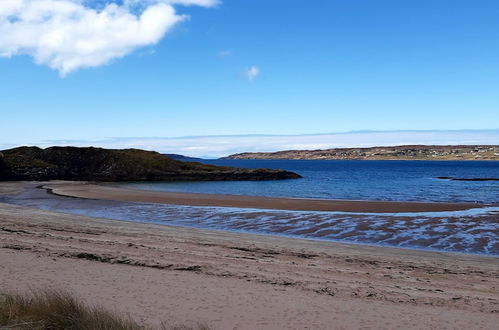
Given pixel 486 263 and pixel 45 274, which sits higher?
pixel 45 274

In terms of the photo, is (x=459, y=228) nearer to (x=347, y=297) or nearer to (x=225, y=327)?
(x=347, y=297)

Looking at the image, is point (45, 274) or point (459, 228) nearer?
point (45, 274)

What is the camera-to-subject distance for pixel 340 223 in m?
20.7

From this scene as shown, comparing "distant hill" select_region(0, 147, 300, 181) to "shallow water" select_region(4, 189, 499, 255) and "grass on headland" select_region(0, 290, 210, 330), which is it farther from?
"grass on headland" select_region(0, 290, 210, 330)

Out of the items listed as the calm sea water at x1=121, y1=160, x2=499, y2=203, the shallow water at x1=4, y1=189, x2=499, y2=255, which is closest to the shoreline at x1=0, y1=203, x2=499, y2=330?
the shallow water at x1=4, y1=189, x2=499, y2=255

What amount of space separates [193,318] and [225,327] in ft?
1.97

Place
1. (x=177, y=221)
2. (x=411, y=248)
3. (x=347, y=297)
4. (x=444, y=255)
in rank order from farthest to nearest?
(x=177, y=221) → (x=411, y=248) → (x=444, y=255) → (x=347, y=297)

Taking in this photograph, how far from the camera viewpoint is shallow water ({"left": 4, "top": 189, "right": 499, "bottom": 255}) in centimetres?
1658

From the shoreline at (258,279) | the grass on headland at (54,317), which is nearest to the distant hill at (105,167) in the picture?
the shoreline at (258,279)

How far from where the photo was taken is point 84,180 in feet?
194

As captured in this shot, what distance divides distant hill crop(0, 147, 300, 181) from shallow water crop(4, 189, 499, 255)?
31.0 meters

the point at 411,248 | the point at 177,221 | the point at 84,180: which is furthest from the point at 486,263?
the point at 84,180

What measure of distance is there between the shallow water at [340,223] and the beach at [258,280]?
2270 millimetres

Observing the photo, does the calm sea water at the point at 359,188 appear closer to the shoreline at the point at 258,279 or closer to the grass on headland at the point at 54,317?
the shoreline at the point at 258,279
